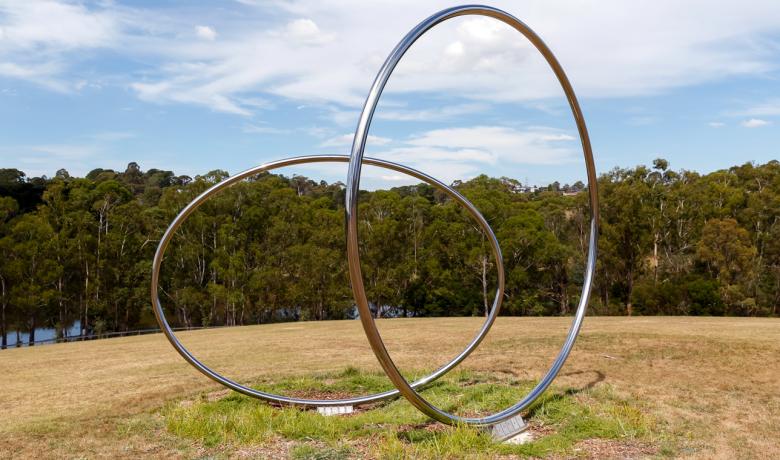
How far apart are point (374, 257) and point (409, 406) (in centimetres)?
3376

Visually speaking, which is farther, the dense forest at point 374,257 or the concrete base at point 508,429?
the dense forest at point 374,257

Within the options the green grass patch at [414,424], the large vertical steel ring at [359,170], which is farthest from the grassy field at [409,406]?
the large vertical steel ring at [359,170]

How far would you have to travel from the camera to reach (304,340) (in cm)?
2080

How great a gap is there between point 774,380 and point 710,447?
16.3ft

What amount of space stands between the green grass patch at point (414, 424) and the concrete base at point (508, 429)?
→ 0.72 ft

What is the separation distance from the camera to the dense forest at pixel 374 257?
4069cm

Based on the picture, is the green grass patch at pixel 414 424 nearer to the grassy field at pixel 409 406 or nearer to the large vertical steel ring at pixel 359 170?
the grassy field at pixel 409 406

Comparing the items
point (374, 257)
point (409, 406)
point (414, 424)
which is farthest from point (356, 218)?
point (374, 257)

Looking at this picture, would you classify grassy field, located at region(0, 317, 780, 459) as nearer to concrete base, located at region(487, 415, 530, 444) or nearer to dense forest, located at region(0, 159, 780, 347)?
concrete base, located at region(487, 415, 530, 444)

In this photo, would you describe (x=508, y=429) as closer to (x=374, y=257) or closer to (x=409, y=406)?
(x=409, y=406)

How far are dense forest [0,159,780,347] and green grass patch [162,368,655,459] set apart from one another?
30227mm

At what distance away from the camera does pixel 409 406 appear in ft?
35.1

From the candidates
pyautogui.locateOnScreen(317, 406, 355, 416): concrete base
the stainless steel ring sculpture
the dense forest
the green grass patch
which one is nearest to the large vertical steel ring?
the stainless steel ring sculpture

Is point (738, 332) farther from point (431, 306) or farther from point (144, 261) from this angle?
point (144, 261)
